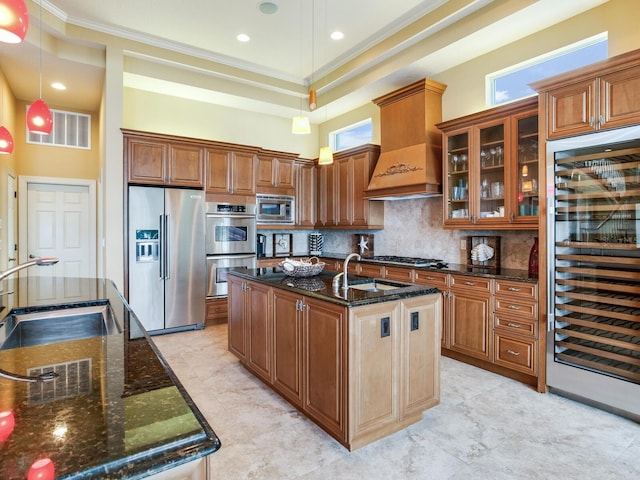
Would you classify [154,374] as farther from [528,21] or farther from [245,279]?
[528,21]

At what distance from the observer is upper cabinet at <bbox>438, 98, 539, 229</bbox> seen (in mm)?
3408

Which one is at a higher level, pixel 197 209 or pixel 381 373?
pixel 197 209

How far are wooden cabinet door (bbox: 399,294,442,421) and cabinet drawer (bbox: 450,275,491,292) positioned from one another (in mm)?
1113

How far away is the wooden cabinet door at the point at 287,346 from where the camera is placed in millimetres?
2623

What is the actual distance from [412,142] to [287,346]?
2.93 m

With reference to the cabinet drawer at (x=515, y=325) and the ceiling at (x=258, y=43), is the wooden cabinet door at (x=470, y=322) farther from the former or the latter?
the ceiling at (x=258, y=43)

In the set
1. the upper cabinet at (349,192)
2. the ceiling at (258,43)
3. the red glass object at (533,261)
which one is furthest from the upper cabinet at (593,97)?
the upper cabinet at (349,192)

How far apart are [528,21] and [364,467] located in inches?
157

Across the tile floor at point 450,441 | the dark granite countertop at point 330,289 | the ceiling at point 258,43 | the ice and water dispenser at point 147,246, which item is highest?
the ceiling at point 258,43

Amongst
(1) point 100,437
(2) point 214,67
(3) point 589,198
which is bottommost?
(1) point 100,437

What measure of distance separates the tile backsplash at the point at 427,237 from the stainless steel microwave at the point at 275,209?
66cm

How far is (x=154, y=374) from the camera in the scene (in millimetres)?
1020

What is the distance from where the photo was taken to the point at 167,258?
15.4 ft

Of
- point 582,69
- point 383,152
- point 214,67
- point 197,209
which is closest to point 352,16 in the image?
point 383,152
